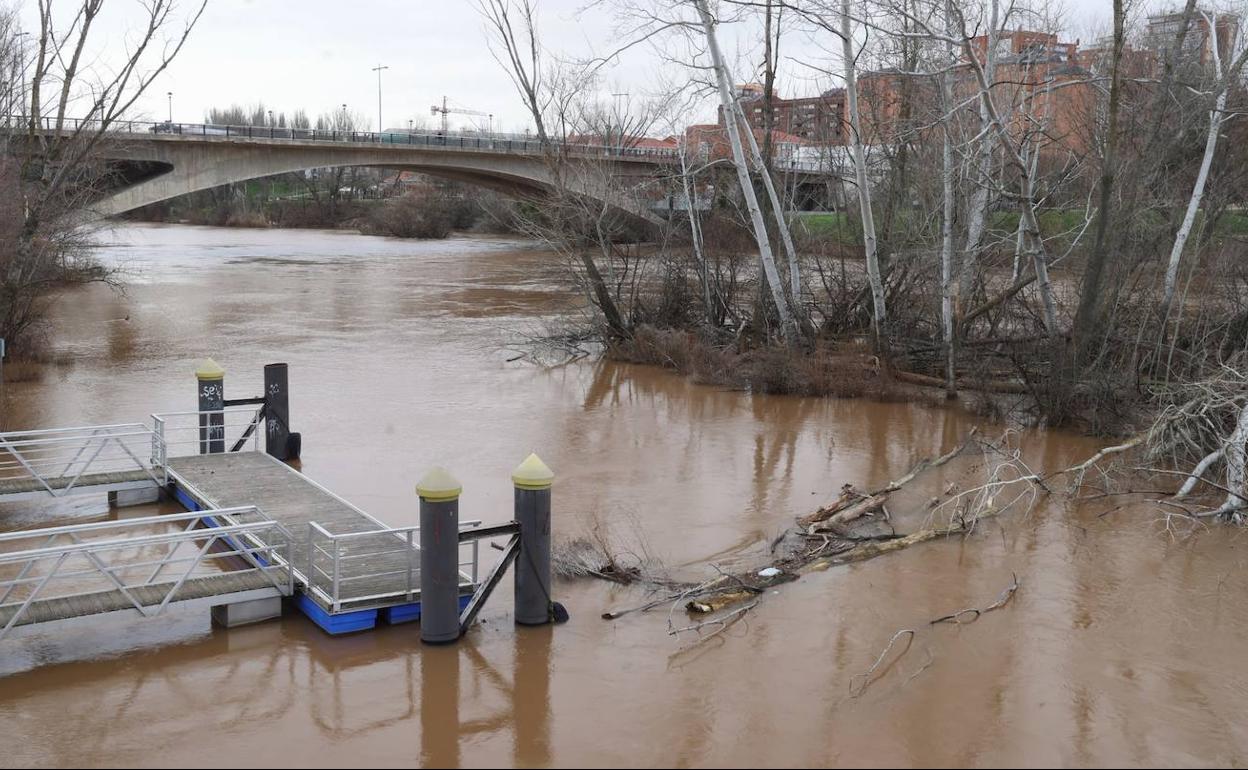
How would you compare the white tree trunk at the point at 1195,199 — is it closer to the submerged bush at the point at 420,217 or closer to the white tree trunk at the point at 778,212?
the white tree trunk at the point at 778,212

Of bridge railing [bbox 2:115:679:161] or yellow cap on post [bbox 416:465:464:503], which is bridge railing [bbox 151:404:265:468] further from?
bridge railing [bbox 2:115:679:161]

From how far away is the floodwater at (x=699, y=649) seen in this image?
788 cm

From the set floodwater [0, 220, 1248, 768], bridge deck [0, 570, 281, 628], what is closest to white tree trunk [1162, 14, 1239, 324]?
floodwater [0, 220, 1248, 768]

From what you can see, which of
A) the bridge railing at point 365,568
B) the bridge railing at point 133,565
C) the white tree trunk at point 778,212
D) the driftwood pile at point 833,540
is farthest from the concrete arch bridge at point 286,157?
the bridge railing at point 365,568

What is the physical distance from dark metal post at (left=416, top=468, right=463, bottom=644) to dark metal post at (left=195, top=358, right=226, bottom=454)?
21.8ft

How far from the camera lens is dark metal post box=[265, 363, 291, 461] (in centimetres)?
1527

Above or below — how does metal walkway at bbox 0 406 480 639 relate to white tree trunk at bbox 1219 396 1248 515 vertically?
below

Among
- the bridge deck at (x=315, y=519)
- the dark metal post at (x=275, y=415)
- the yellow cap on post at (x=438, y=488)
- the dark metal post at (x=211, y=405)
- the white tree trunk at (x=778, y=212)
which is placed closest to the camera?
the yellow cap on post at (x=438, y=488)

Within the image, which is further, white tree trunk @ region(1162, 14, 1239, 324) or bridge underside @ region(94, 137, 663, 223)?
bridge underside @ region(94, 137, 663, 223)

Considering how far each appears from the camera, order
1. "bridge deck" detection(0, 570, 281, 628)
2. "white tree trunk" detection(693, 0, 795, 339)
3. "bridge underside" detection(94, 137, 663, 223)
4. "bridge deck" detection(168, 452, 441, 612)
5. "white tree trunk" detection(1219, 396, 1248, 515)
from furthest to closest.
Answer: "bridge underside" detection(94, 137, 663, 223), "white tree trunk" detection(693, 0, 795, 339), "white tree trunk" detection(1219, 396, 1248, 515), "bridge deck" detection(168, 452, 441, 612), "bridge deck" detection(0, 570, 281, 628)

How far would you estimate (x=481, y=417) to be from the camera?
1917 cm

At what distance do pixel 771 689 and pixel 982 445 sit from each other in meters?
8.91

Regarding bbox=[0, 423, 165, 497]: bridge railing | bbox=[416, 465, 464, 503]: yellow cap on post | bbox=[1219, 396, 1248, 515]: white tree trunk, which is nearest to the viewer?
bbox=[416, 465, 464, 503]: yellow cap on post

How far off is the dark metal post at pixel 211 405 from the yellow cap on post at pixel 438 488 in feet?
22.0
